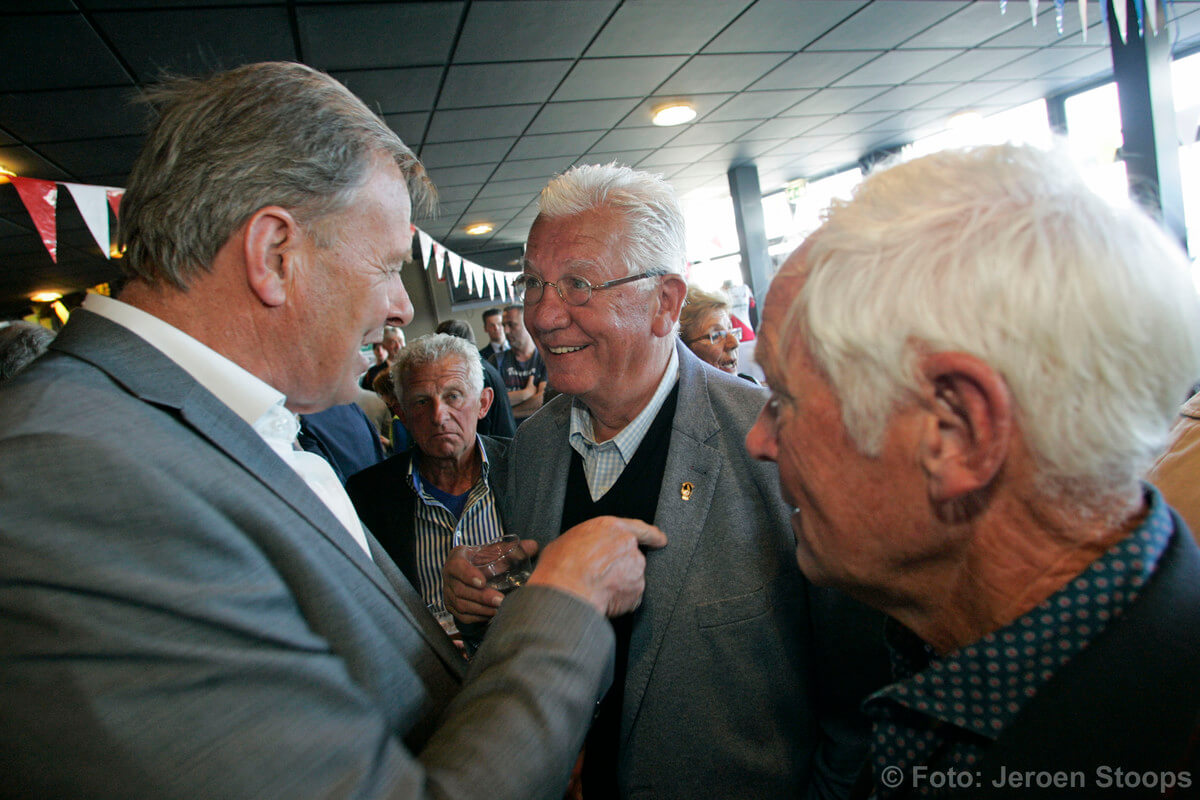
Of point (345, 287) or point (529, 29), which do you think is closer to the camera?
point (345, 287)

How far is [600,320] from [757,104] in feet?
16.2

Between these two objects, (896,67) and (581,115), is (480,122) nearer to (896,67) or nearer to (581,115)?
(581,115)

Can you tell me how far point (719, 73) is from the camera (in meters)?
4.66

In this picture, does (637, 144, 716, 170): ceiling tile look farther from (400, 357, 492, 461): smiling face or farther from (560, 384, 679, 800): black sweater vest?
(560, 384, 679, 800): black sweater vest

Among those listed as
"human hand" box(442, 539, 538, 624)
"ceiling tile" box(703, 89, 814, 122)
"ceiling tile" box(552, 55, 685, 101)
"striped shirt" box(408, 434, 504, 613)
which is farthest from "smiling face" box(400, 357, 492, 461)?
"ceiling tile" box(703, 89, 814, 122)

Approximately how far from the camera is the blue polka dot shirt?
711 millimetres

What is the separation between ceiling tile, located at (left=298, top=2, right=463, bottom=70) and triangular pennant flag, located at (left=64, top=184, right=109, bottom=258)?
1.44 metres

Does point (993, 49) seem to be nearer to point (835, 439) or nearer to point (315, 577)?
point (835, 439)

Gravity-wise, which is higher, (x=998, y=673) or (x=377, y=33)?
(x=377, y=33)

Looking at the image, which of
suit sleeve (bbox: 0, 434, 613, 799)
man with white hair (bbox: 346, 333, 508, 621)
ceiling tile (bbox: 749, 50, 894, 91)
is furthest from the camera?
ceiling tile (bbox: 749, 50, 894, 91)

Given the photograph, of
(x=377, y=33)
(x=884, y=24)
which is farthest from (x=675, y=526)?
(x=884, y=24)

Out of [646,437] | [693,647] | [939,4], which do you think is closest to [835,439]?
[693,647]

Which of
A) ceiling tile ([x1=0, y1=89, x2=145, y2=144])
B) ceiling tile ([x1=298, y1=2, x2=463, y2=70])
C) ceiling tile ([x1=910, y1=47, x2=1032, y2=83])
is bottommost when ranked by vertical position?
ceiling tile ([x1=910, y1=47, x2=1032, y2=83])

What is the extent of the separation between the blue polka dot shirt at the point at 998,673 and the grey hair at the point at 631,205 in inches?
41.3
